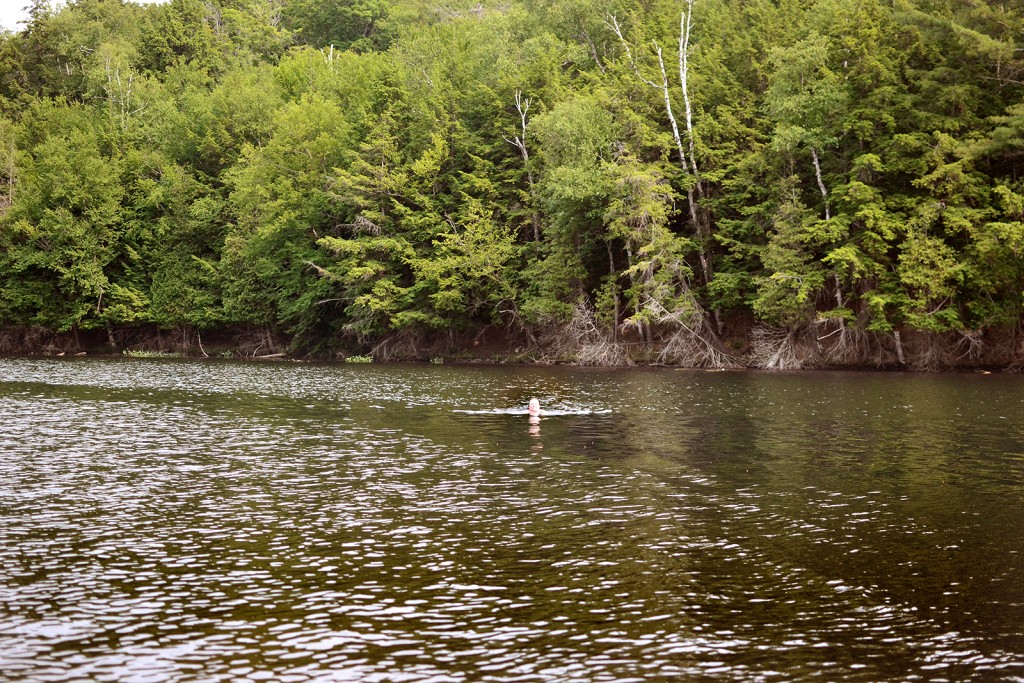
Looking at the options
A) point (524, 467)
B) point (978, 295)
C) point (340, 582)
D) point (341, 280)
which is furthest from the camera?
point (341, 280)

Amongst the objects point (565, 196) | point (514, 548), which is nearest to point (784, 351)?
point (565, 196)

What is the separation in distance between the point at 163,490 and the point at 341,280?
55.7 m

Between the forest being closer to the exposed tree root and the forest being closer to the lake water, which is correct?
the exposed tree root

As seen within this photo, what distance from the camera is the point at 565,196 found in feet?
214

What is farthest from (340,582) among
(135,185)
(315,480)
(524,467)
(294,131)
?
(135,185)

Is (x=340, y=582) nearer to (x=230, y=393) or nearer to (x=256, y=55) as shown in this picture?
(x=230, y=393)

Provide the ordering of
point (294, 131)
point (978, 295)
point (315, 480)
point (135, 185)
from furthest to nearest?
point (135, 185)
point (294, 131)
point (978, 295)
point (315, 480)

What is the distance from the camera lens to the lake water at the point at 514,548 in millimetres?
11953

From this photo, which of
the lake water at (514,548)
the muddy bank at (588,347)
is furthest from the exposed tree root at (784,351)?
the lake water at (514,548)

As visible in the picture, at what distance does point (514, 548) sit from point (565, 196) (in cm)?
5013

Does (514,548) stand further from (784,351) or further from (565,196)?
(565,196)

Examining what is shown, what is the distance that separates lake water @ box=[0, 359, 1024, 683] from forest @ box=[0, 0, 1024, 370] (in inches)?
942

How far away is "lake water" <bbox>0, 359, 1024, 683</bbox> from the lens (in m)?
12.0

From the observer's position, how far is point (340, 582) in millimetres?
14953
